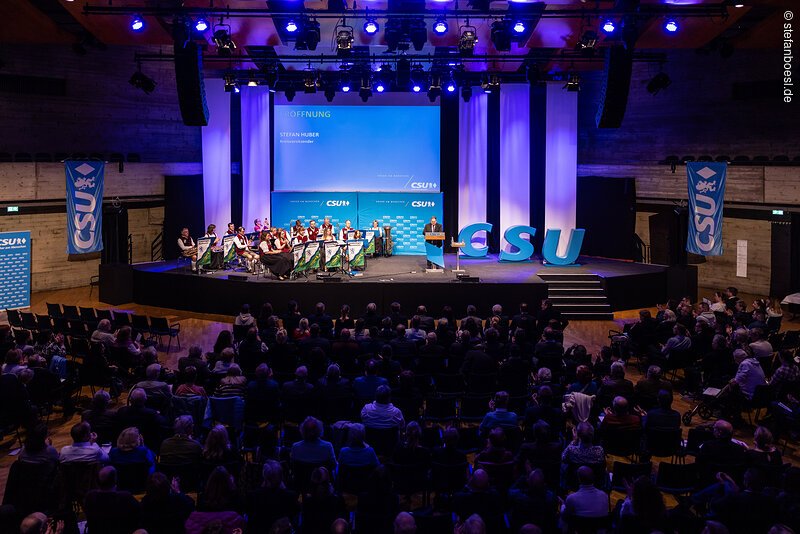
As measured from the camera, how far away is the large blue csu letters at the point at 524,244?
19.6m

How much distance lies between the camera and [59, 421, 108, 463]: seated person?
22.6ft

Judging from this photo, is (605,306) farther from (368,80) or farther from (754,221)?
(368,80)

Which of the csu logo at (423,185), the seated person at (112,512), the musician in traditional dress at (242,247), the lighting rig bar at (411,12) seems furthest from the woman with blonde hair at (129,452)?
the csu logo at (423,185)

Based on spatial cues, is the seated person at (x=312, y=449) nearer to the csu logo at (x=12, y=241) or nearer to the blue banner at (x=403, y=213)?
the csu logo at (x=12, y=241)

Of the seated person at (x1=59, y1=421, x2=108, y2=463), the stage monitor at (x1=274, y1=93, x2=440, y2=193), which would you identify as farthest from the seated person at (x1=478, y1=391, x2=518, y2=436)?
the stage monitor at (x1=274, y1=93, x2=440, y2=193)

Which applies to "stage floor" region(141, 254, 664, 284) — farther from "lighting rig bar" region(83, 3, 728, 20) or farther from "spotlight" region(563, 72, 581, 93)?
"lighting rig bar" region(83, 3, 728, 20)

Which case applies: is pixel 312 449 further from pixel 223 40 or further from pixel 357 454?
pixel 223 40

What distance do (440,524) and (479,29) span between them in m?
13.4

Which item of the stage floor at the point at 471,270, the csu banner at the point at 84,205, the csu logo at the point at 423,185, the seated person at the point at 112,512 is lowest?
Result: the seated person at the point at 112,512

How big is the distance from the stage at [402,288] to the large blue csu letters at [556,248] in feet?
2.12

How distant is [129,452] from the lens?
6.84 metres

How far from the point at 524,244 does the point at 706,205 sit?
16.0 feet

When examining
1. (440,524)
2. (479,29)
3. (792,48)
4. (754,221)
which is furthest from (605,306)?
(440,524)

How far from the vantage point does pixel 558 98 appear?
21.4 meters
